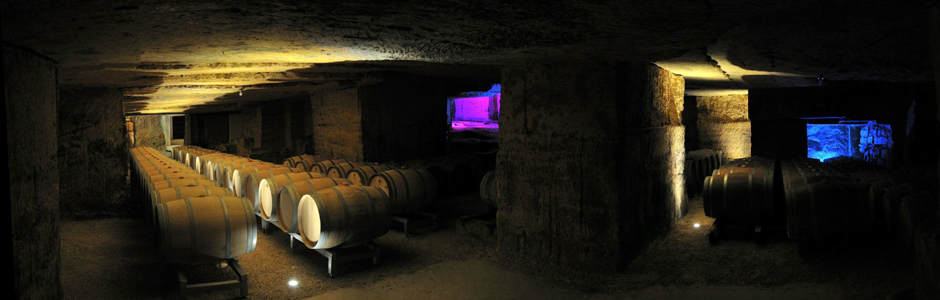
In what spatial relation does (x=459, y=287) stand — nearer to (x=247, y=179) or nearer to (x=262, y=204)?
(x=262, y=204)

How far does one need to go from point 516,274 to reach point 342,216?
1.54 m

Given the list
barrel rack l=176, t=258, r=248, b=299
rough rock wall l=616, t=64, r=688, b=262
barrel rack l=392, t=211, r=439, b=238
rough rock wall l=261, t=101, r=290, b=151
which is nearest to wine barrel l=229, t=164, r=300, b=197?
barrel rack l=392, t=211, r=439, b=238

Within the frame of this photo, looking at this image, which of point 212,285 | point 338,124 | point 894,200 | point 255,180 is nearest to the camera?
point 212,285

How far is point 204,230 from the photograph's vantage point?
401 centimetres

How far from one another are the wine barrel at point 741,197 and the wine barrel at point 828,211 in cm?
66

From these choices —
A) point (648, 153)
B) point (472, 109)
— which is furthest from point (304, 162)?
point (472, 109)

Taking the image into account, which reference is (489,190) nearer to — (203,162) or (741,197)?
(741,197)

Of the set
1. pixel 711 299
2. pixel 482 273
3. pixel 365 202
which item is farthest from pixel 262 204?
pixel 711 299

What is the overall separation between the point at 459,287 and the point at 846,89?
5283 millimetres

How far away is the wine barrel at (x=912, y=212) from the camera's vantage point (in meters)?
3.63

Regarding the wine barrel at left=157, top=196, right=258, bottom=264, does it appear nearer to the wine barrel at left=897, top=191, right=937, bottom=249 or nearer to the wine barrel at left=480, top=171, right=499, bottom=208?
the wine barrel at left=480, top=171, right=499, bottom=208

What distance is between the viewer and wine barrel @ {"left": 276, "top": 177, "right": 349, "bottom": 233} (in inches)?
194

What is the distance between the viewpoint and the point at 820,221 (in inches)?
161

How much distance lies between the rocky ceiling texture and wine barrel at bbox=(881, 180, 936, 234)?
89 centimetres
